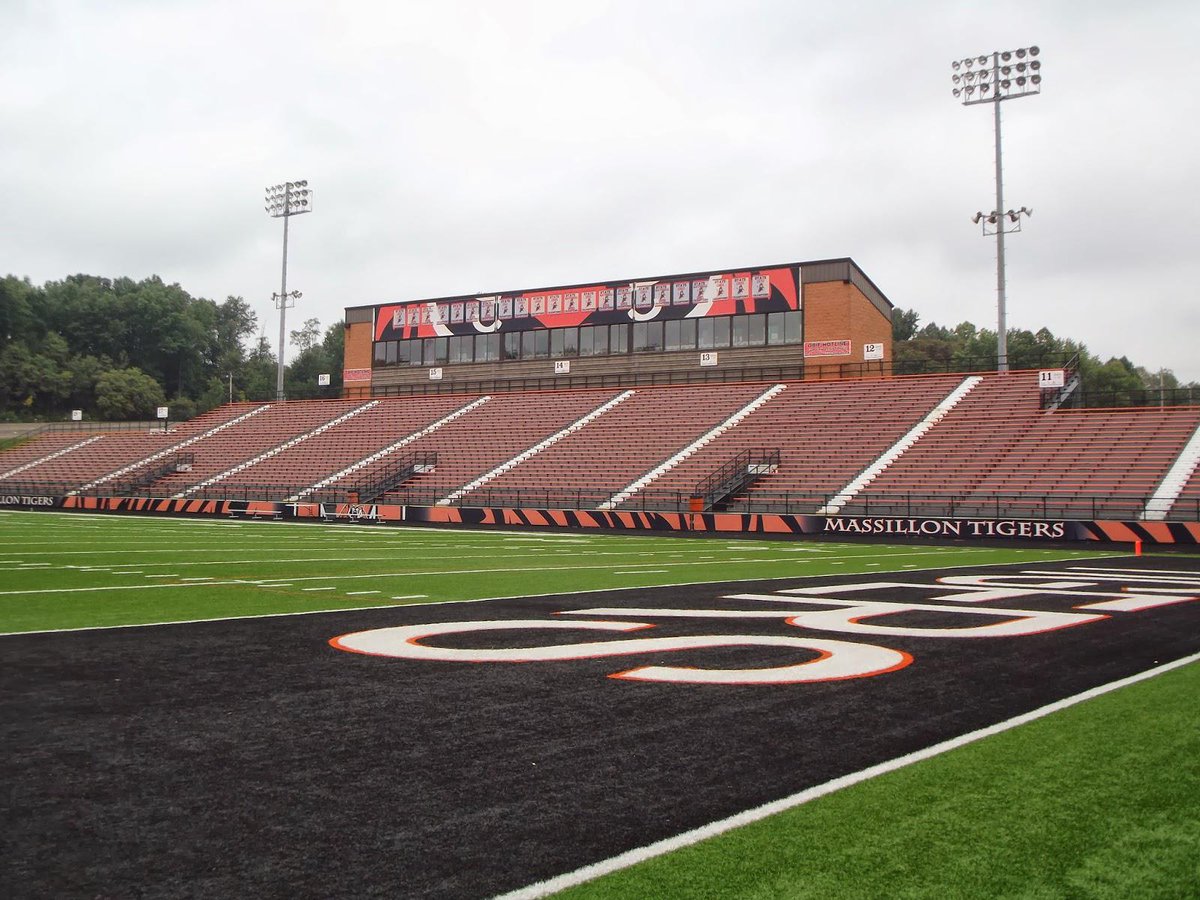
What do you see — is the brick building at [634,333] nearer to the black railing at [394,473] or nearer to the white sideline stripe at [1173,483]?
the black railing at [394,473]

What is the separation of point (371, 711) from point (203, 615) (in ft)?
15.9

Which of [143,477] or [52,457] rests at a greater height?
[52,457]

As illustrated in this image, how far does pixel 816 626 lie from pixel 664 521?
20.5 m

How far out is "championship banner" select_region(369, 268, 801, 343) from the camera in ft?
144

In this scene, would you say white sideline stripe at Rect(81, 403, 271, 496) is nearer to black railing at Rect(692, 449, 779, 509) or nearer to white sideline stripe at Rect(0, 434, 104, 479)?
white sideline stripe at Rect(0, 434, 104, 479)

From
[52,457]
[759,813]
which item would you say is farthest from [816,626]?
[52,457]

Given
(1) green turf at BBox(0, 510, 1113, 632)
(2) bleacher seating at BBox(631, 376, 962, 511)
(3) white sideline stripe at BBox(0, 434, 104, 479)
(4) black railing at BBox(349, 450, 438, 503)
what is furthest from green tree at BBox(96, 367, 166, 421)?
(2) bleacher seating at BBox(631, 376, 962, 511)

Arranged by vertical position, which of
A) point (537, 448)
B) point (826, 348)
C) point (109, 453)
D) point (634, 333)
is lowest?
point (537, 448)

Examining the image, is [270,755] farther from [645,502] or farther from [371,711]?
[645,502]

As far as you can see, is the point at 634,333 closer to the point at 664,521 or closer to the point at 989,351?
the point at 664,521

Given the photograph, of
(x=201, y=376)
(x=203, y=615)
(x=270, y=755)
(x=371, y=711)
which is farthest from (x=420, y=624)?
(x=201, y=376)

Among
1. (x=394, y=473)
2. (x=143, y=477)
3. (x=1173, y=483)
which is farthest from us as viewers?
(x=143, y=477)

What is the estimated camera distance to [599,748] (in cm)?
438

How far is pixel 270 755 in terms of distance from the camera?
13.8 ft
